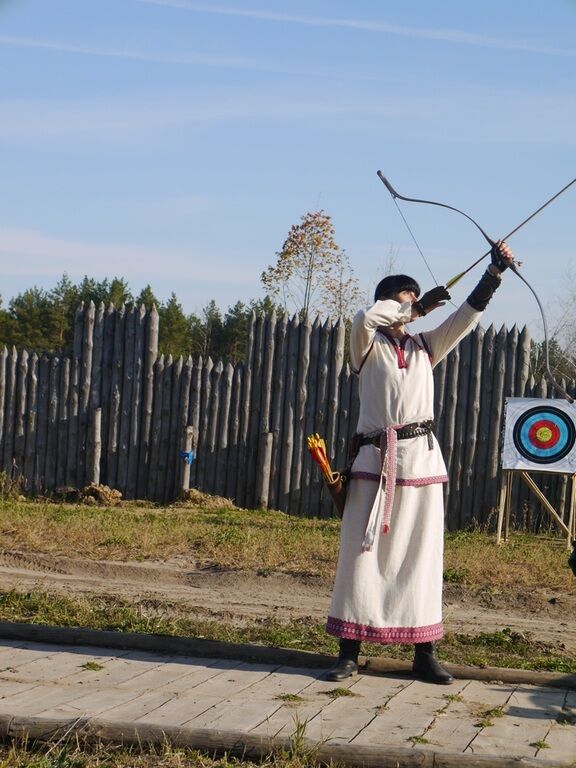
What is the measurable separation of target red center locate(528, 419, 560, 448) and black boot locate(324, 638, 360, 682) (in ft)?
23.8

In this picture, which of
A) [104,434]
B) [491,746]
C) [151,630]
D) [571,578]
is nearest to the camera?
[491,746]

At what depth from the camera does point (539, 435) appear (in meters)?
12.3

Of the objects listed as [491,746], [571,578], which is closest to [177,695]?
[491,746]

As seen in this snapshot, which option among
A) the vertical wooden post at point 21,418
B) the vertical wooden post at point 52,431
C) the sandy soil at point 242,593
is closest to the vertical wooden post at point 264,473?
the vertical wooden post at point 52,431

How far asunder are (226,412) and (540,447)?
376cm

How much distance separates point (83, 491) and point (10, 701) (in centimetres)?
933

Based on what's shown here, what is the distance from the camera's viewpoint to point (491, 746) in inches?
169

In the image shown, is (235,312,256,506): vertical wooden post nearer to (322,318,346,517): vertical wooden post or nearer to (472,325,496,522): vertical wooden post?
(322,318,346,517): vertical wooden post

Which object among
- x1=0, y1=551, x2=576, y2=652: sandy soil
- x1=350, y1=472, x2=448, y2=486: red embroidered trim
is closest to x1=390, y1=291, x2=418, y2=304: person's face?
x1=350, y1=472, x2=448, y2=486: red embroidered trim

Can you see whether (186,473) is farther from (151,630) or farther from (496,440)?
(151,630)

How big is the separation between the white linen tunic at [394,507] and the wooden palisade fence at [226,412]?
7592 millimetres

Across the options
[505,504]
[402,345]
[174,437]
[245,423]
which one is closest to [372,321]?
[402,345]

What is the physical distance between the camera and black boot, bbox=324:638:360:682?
5.28m

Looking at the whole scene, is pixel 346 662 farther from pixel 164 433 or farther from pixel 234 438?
pixel 164 433
